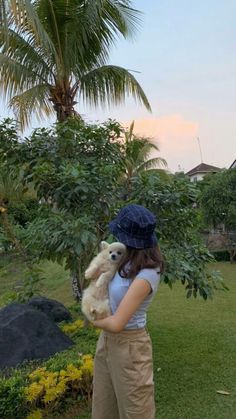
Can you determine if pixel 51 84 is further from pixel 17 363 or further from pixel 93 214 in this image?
pixel 17 363

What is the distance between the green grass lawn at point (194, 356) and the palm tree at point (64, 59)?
3814mm

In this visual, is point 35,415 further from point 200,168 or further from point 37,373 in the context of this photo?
point 200,168

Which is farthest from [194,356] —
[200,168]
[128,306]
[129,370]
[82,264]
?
[200,168]

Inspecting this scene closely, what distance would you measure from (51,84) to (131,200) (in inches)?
170

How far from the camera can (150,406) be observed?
6.97 ft

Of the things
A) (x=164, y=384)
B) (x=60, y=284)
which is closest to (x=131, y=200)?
(x=164, y=384)

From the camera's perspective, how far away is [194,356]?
4.54m

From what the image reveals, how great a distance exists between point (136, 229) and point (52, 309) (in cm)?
323

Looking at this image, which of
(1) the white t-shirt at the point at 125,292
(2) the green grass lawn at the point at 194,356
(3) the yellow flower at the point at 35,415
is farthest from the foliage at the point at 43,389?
(1) the white t-shirt at the point at 125,292

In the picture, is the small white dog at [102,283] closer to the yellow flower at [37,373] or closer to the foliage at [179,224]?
the yellow flower at [37,373]

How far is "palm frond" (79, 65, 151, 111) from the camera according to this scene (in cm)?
782

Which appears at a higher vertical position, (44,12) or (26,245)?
(44,12)

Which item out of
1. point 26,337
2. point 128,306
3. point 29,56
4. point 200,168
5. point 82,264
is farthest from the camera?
point 200,168

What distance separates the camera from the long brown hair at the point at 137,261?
2015mm
